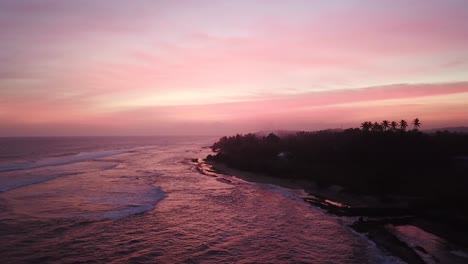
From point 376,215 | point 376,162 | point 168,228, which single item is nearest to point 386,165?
point 376,162

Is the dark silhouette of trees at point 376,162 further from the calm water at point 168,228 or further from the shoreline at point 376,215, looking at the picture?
the calm water at point 168,228

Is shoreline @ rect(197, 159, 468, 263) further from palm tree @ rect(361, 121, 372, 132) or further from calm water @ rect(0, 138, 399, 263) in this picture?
palm tree @ rect(361, 121, 372, 132)

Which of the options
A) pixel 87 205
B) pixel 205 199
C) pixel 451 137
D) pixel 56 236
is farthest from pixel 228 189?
pixel 451 137

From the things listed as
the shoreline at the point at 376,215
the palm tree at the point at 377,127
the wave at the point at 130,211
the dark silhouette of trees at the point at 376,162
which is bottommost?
the shoreline at the point at 376,215

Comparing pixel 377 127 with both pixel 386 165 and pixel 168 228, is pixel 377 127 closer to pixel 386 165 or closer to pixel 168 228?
pixel 386 165

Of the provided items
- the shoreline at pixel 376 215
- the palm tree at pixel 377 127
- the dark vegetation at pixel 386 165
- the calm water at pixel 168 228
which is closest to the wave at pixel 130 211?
the calm water at pixel 168 228

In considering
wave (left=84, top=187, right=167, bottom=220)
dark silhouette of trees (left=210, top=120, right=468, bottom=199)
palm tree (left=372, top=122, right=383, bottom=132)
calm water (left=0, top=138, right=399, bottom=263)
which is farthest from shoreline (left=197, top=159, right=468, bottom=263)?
palm tree (left=372, top=122, right=383, bottom=132)
